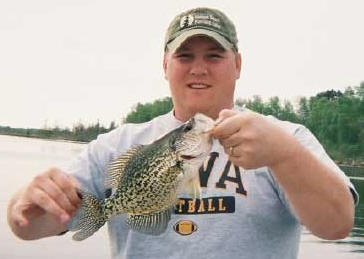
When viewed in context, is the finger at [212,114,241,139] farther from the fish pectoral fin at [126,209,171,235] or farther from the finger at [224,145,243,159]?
the fish pectoral fin at [126,209,171,235]

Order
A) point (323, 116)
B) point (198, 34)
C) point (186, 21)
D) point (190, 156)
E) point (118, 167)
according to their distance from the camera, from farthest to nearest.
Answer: point (323, 116), point (186, 21), point (198, 34), point (118, 167), point (190, 156)

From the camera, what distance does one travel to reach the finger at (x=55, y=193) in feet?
10.6

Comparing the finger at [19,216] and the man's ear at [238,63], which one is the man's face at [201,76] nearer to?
the man's ear at [238,63]

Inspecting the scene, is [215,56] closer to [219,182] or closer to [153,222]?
[219,182]

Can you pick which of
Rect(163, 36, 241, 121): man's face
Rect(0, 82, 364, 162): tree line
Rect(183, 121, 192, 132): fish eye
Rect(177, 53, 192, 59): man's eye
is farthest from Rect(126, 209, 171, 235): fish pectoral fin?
Rect(0, 82, 364, 162): tree line

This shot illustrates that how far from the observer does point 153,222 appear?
3.30 meters

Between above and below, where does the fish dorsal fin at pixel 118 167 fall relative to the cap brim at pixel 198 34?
below

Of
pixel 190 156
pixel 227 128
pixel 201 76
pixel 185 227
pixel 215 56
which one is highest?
pixel 215 56

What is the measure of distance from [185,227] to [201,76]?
0.97 m

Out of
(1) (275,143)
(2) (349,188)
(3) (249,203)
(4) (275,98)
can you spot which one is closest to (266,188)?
(3) (249,203)

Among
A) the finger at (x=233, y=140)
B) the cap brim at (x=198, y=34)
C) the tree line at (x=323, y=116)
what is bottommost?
the finger at (x=233, y=140)

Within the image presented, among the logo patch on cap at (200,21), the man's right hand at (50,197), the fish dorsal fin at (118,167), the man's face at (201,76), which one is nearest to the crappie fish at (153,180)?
the fish dorsal fin at (118,167)

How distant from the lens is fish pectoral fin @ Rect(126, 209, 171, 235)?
3283 millimetres

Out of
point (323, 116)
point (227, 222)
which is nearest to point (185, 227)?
point (227, 222)
